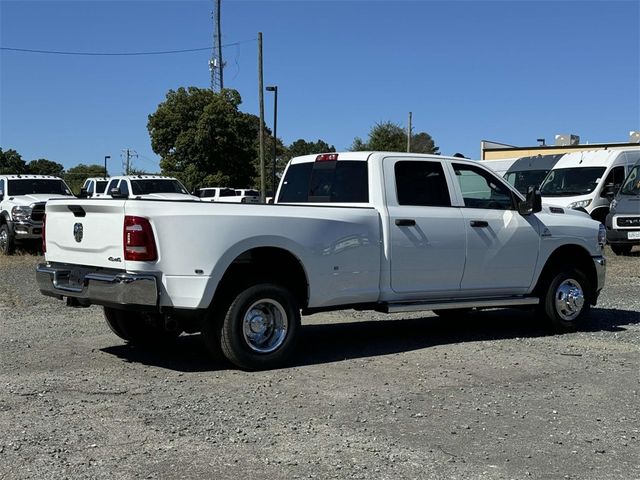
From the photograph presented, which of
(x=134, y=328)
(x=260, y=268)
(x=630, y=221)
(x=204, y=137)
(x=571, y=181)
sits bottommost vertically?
(x=134, y=328)

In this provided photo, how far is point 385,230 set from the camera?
7.18 metres

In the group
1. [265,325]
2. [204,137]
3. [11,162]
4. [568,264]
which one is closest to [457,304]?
[568,264]

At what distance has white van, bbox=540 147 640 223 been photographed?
18797mm

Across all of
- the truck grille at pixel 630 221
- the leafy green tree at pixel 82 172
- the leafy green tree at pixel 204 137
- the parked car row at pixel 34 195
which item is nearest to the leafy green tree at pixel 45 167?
the leafy green tree at pixel 82 172

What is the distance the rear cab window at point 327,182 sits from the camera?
7.57 m

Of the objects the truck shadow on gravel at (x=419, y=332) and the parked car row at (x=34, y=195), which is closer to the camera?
the truck shadow on gravel at (x=419, y=332)

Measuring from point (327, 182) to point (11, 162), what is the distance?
8591cm

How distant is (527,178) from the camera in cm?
2252

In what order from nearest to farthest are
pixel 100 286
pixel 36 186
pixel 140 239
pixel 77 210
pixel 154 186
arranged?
pixel 140 239 → pixel 100 286 → pixel 77 210 → pixel 36 186 → pixel 154 186

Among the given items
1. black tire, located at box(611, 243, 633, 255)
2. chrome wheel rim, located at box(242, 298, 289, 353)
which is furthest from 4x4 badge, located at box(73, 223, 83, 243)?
black tire, located at box(611, 243, 633, 255)

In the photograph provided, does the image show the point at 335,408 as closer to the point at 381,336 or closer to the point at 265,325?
the point at 265,325

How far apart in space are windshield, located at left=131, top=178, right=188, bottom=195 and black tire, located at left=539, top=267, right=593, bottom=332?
13.4m

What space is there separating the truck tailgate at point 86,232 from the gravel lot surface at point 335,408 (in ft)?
3.35

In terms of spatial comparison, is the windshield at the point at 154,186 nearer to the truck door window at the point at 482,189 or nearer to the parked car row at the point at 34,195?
the parked car row at the point at 34,195
